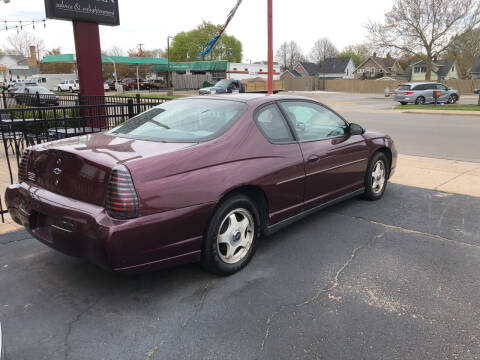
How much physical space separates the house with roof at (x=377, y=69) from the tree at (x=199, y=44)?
32.9 metres

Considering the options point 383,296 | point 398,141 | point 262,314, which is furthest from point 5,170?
point 398,141

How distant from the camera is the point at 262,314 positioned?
2877mm

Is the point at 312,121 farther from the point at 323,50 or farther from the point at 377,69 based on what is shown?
the point at 323,50

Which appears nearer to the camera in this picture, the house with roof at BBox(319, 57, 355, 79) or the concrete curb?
the concrete curb

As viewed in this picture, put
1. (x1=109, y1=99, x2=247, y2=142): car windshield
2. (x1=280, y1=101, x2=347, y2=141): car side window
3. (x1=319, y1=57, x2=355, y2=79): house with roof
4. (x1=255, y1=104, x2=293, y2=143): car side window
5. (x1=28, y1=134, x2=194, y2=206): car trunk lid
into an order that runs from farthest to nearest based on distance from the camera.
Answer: (x1=319, y1=57, x2=355, y2=79): house with roof → (x1=280, y1=101, x2=347, y2=141): car side window → (x1=255, y1=104, x2=293, y2=143): car side window → (x1=109, y1=99, x2=247, y2=142): car windshield → (x1=28, y1=134, x2=194, y2=206): car trunk lid

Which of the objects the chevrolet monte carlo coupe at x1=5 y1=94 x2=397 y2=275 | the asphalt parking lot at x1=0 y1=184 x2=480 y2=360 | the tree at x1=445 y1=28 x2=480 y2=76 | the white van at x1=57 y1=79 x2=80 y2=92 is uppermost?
the tree at x1=445 y1=28 x2=480 y2=76

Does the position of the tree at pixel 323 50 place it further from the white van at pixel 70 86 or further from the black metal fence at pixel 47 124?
the black metal fence at pixel 47 124

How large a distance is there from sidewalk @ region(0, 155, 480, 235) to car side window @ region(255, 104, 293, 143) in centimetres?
351

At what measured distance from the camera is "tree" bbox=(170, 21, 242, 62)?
3883 inches

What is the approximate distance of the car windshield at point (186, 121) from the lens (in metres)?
3.47

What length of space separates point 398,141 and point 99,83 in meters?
9.24

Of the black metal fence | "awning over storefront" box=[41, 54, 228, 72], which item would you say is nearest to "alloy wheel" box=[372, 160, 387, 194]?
the black metal fence

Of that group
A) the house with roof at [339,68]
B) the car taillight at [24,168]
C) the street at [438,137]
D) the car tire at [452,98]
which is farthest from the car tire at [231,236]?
the house with roof at [339,68]

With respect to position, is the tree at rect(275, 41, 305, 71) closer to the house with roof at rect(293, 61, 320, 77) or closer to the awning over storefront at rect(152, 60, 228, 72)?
the house with roof at rect(293, 61, 320, 77)
